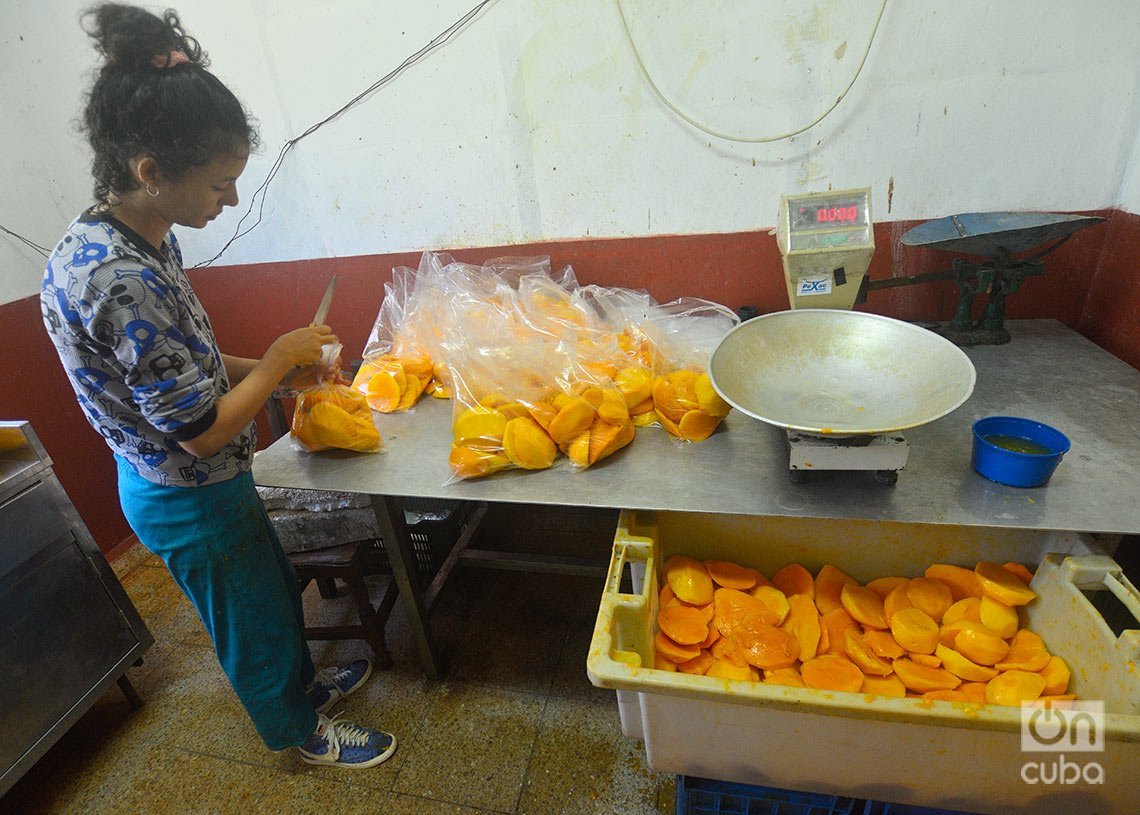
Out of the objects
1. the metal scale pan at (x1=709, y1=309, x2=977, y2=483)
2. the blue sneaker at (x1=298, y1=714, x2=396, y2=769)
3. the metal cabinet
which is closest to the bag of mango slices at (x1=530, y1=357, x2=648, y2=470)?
the metal scale pan at (x1=709, y1=309, x2=977, y2=483)

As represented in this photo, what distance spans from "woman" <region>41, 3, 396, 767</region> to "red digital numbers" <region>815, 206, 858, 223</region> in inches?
49.9

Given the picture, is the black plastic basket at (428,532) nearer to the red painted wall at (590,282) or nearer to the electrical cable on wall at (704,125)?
the red painted wall at (590,282)

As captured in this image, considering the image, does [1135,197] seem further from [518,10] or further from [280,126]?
[280,126]

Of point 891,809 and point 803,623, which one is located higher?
point 803,623

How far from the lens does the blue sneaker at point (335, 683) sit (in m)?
1.74

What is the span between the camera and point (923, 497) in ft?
3.60

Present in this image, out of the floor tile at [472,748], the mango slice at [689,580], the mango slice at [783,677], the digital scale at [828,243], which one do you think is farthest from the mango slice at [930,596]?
the floor tile at [472,748]

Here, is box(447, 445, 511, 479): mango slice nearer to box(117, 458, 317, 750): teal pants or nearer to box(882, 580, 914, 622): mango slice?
box(117, 458, 317, 750): teal pants

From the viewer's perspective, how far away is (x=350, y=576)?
1.70 metres

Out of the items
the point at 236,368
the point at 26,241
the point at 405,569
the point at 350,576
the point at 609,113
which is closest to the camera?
the point at 236,368

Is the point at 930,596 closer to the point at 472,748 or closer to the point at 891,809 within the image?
the point at 891,809

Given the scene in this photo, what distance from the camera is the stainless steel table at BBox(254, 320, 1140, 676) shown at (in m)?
1.06

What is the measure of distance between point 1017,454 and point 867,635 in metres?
0.47

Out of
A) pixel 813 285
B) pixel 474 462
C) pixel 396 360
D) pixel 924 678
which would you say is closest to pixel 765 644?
pixel 924 678
